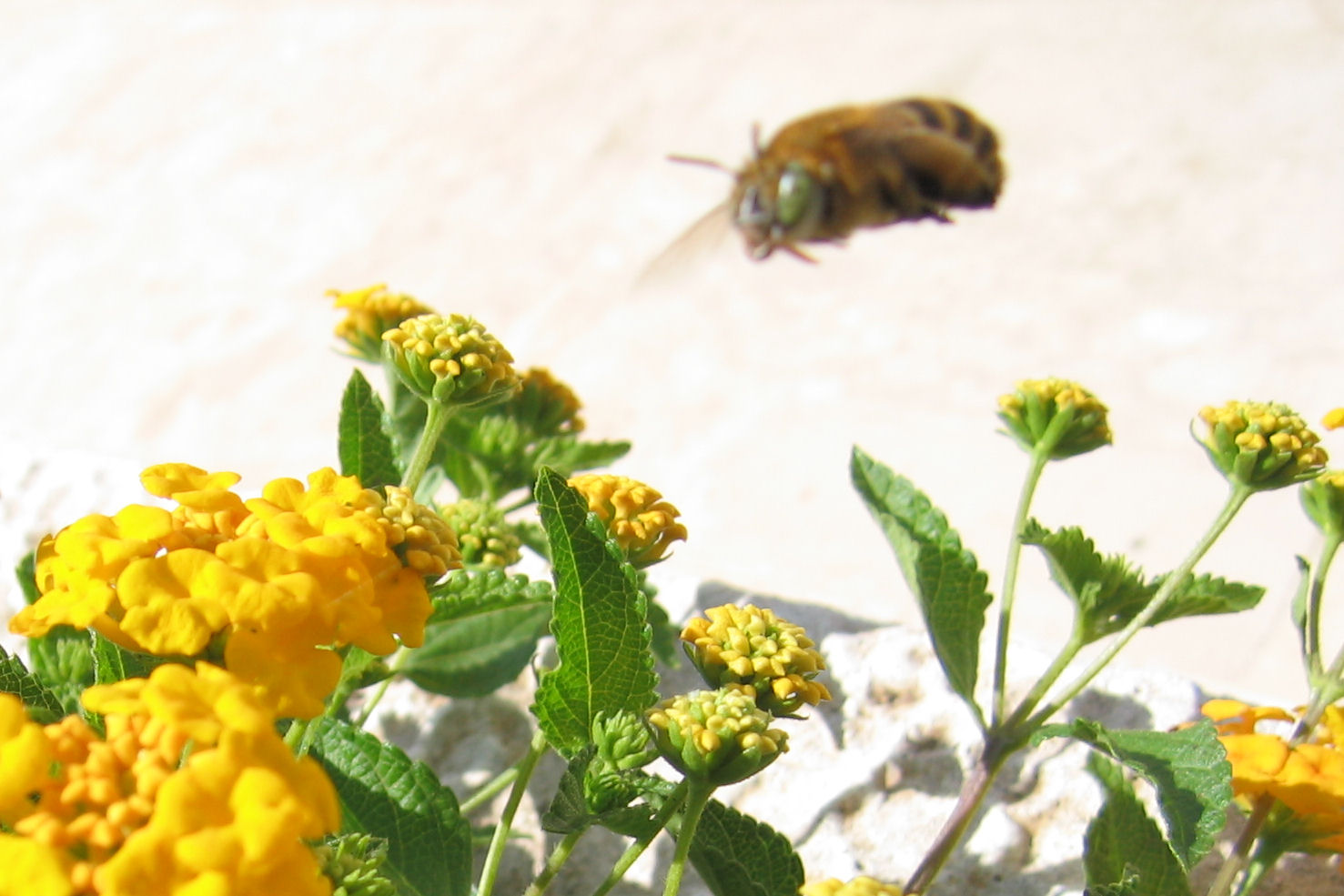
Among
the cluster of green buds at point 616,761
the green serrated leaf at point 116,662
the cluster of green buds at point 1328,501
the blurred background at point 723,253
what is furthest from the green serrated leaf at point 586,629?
the blurred background at point 723,253

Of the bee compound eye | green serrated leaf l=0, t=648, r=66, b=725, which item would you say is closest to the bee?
the bee compound eye

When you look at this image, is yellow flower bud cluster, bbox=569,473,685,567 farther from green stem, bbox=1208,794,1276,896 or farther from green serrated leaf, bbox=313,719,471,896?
green stem, bbox=1208,794,1276,896

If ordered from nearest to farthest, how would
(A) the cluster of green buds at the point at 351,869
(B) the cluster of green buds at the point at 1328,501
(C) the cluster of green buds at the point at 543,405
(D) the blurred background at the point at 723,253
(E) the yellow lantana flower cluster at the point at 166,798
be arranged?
(E) the yellow lantana flower cluster at the point at 166,798, (A) the cluster of green buds at the point at 351,869, (B) the cluster of green buds at the point at 1328,501, (C) the cluster of green buds at the point at 543,405, (D) the blurred background at the point at 723,253

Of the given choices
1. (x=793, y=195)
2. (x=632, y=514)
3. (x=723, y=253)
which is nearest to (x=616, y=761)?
(x=632, y=514)

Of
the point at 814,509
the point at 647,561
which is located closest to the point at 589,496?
the point at 647,561

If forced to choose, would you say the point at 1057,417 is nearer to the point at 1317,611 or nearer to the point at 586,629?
the point at 1317,611

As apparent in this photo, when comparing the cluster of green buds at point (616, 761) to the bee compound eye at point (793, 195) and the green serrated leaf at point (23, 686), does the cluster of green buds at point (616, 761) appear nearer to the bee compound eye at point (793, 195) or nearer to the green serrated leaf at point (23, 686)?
the green serrated leaf at point (23, 686)
